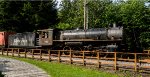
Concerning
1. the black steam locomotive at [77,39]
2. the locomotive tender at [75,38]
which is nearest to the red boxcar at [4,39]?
the locomotive tender at [75,38]

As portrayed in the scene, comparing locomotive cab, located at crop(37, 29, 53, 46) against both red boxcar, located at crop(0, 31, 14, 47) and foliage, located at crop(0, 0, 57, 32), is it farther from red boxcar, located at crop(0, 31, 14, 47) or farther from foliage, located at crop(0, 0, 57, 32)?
foliage, located at crop(0, 0, 57, 32)

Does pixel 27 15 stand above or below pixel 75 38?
above

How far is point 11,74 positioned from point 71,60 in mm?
6035

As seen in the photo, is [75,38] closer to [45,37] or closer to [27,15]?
[45,37]

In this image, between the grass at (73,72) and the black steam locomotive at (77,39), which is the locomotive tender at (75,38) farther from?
the grass at (73,72)

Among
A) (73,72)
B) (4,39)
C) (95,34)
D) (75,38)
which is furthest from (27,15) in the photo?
(73,72)

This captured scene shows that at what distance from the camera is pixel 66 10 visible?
73.8 m

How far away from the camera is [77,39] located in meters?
28.4

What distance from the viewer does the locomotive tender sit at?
25516 millimetres

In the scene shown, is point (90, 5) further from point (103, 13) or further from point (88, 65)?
point (88, 65)

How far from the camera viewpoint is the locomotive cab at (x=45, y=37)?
1241 inches

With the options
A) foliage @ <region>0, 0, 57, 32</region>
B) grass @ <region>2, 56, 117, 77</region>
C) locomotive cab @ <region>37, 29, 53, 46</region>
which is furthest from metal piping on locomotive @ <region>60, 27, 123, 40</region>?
foliage @ <region>0, 0, 57, 32</region>

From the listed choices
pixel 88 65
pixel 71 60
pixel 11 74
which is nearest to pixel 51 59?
pixel 71 60

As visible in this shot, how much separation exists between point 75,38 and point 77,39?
449 millimetres
